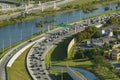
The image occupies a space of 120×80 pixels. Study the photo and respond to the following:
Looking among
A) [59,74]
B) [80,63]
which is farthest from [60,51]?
[59,74]

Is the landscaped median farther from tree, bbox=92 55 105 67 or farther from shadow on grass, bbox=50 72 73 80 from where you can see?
tree, bbox=92 55 105 67

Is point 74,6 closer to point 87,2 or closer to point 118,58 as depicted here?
point 87,2

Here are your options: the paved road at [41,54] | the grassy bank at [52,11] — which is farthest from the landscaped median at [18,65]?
the grassy bank at [52,11]

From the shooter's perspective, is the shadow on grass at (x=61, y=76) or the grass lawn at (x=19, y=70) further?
the shadow on grass at (x=61, y=76)

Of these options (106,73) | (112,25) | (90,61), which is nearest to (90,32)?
(112,25)

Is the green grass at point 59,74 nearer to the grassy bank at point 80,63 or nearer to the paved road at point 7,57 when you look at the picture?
the grassy bank at point 80,63
